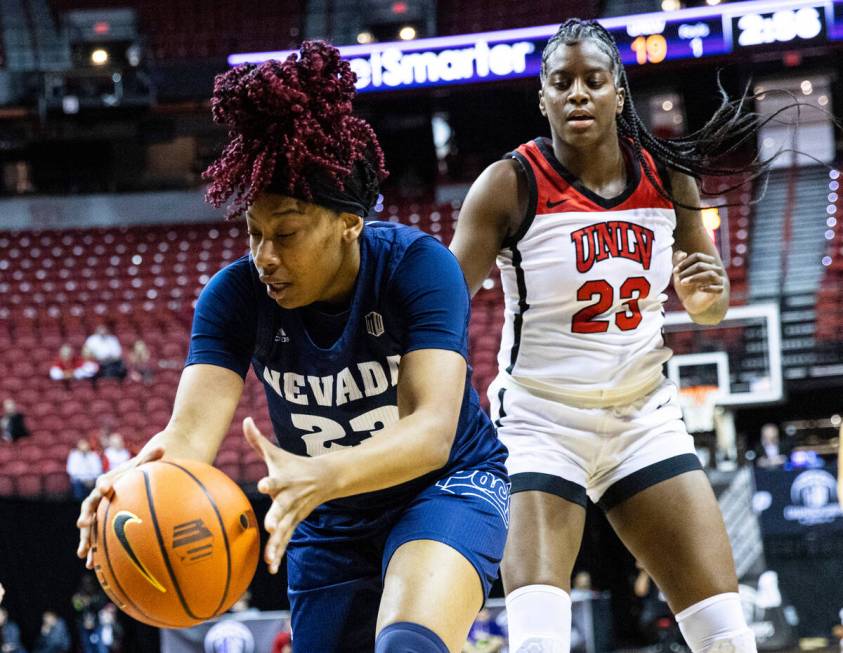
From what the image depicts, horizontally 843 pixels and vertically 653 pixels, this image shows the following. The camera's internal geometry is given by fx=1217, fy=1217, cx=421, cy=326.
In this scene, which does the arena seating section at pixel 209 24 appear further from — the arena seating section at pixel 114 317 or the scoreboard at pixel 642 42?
the scoreboard at pixel 642 42

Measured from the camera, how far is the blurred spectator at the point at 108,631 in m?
11.8

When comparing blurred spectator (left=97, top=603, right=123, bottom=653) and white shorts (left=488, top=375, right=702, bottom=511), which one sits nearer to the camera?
white shorts (left=488, top=375, right=702, bottom=511)

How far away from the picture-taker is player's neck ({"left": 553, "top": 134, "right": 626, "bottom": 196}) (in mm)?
3986

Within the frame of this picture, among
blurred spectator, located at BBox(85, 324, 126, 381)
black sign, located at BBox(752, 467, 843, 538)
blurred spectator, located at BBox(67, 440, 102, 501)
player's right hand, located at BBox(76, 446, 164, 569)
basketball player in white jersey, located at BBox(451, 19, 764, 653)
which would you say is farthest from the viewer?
blurred spectator, located at BBox(85, 324, 126, 381)

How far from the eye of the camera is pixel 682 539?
3.64m

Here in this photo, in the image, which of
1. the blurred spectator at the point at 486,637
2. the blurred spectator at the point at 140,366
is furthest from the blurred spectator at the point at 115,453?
the blurred spectator at the point at 486,637

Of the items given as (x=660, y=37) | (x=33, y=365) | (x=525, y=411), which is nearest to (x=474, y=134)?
(x=660, y=37)

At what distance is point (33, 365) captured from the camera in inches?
629

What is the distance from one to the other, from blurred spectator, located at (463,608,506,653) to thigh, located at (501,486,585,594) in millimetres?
6465

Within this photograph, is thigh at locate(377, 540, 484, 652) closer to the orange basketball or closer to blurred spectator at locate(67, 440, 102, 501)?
the orange basketball

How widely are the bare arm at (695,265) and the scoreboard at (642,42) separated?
12.1 metres

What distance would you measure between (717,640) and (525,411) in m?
0.90

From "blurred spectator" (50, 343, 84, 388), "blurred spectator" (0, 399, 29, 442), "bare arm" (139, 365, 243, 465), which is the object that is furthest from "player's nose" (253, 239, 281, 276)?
"blurred spectator" (50, 343, 84, 388)

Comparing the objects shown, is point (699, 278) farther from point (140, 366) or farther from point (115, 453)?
point (140, 366)
